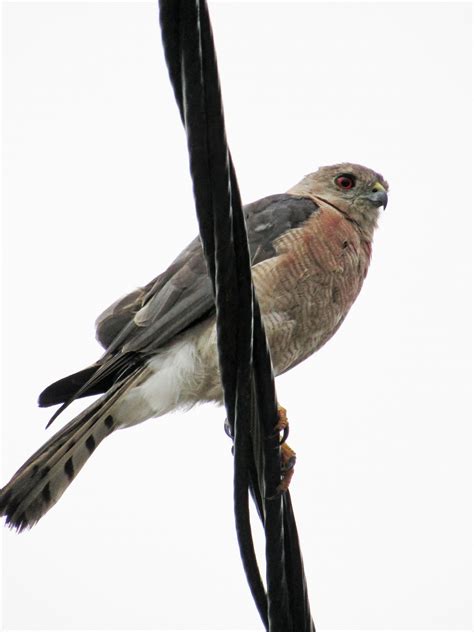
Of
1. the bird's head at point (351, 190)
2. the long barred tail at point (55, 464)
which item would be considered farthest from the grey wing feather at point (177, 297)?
the bird's head at point (351, 190)

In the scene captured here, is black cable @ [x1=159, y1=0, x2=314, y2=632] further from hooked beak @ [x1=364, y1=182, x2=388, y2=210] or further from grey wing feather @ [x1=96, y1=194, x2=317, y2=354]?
hooked beak @ [x1=364, y1=182, x2=388, y2=210]

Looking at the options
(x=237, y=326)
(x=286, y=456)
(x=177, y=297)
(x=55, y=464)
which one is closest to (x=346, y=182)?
(x=177, y=297)

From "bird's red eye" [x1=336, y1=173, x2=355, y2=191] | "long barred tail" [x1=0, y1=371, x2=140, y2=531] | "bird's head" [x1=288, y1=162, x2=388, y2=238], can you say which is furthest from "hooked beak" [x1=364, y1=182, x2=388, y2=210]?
"long barred tail" [x1=0, y1=371, x2=140, y2=531]

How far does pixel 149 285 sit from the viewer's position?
5.13 meters

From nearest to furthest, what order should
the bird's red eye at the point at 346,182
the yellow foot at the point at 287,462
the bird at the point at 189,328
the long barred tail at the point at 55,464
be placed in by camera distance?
the yellow foot at the point at 287,462 < the long barred tail at the point at 55,464 < the bird at the point at 189,328 < the bird's red eye at the point at 346,182

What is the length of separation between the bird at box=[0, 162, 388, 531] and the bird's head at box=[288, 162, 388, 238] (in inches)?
20.9

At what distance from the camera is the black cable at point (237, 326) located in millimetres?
2184

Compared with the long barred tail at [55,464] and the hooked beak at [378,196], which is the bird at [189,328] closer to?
the long barred tail at [55,464]

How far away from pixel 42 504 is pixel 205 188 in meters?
2.34

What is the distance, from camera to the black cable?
2.18 meters

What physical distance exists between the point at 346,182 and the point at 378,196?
24 centimetres

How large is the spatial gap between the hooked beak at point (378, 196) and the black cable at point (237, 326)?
9.88ft

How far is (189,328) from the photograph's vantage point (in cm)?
Result: 473

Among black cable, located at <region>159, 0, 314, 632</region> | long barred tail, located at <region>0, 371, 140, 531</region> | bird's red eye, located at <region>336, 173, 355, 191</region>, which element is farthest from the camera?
bird's red eye, located at <region>336, 173, 355, 191</region>
